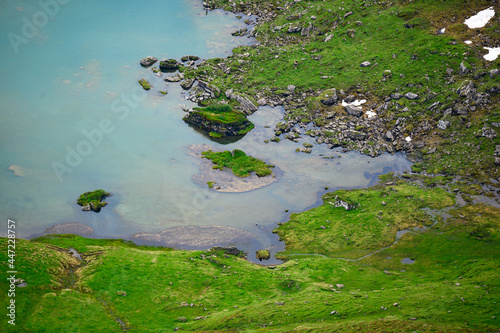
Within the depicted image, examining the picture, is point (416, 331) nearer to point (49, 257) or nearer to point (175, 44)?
point (49, 257)

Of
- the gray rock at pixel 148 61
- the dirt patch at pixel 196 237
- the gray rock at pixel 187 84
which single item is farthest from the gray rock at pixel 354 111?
the gray rock at pixel 148 61

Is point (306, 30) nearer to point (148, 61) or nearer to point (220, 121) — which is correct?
point (220, 121)

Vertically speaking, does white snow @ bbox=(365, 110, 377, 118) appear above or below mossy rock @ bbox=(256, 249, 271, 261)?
above

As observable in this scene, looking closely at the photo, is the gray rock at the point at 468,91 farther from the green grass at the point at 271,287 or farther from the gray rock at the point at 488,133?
the green grass at the point at 271,287

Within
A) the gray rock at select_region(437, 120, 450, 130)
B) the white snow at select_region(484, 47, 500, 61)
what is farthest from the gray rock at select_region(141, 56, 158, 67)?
the white snow at select_region(484, 47, 500, 61)

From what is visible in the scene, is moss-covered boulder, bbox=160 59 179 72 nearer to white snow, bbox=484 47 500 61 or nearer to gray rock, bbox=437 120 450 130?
gray rock, bbox=437 120 450 130

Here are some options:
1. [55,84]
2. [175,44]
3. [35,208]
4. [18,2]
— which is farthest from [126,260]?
[18,2]

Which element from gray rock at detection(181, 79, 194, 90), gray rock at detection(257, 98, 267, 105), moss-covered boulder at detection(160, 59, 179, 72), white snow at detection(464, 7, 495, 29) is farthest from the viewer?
moss-covered boulder at detection(160, 59, 179, 72)
